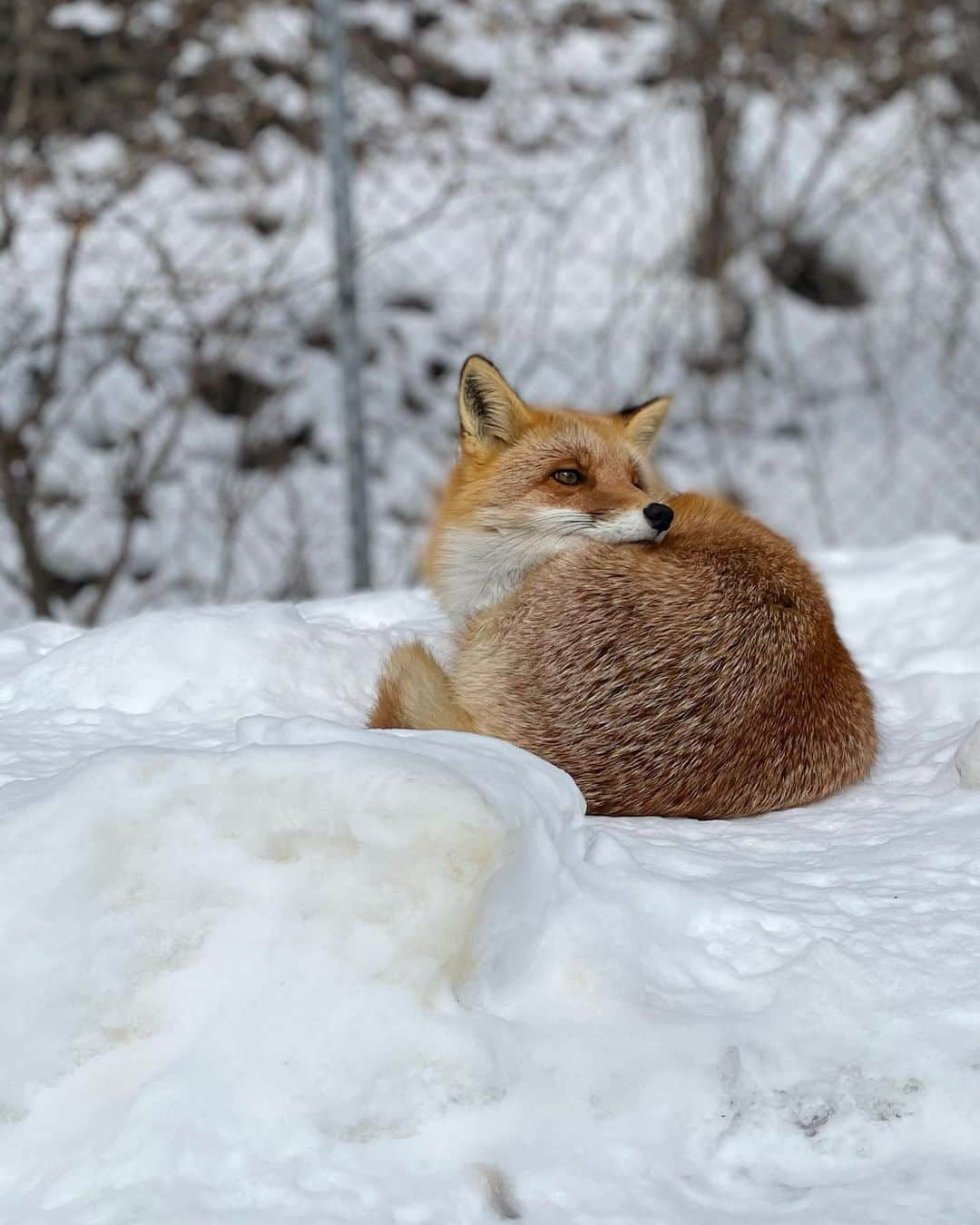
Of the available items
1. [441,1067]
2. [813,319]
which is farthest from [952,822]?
[813,319]

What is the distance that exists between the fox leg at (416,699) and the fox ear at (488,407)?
547 mm

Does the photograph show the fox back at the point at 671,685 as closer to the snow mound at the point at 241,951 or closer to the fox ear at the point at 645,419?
the snow mound at the point at 241,951

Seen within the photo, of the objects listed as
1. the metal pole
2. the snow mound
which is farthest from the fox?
the metal pole

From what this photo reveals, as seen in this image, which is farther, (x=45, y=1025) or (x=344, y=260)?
(x=344, y=260)

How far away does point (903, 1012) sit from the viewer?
1313 millimetres

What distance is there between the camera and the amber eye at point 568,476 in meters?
2.27

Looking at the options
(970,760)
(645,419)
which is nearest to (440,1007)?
(970,760)

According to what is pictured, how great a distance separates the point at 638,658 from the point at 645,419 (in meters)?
0.86

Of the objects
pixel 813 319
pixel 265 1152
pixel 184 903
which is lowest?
pixel 265 1152

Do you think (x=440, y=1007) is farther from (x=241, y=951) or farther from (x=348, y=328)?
(x=348, y=328)

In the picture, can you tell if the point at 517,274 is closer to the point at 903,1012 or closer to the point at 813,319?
the point at 813,319

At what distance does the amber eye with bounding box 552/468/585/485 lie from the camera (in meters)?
2.27

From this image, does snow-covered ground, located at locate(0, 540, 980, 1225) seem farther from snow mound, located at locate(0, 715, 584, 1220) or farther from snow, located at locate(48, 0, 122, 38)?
snow, located at locate(48, 0, 122, 38)

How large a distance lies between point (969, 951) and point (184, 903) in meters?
0.87
